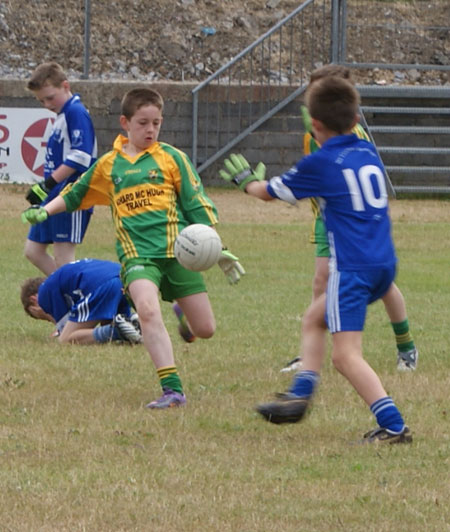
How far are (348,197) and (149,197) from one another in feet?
5.08

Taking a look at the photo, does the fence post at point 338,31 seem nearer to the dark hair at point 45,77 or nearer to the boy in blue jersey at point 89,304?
the dark hair at point 45,77

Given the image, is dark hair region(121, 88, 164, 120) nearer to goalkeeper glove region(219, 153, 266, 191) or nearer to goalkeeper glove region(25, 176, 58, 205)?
goalkeeper glove region(219, 153, 266, 191)

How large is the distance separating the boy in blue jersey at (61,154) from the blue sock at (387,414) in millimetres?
4615

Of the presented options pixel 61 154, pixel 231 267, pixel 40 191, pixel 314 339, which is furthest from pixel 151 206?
pixel 61 154

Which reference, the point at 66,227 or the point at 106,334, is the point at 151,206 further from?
the point at 66,227

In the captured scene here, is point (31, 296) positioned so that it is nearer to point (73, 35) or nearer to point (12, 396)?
point (12, 396)

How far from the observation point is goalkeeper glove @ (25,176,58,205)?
9383 mm

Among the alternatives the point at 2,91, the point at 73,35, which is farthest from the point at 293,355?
the point at 73,35

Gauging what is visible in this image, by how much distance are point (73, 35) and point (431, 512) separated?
80.1 ft

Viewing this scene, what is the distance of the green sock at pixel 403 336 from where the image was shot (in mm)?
7230

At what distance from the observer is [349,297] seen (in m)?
5.38

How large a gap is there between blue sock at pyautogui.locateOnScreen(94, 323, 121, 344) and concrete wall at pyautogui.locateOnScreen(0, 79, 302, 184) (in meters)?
12.7

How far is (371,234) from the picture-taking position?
17.8 feet

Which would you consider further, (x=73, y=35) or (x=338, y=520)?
(x=73, y=35)
